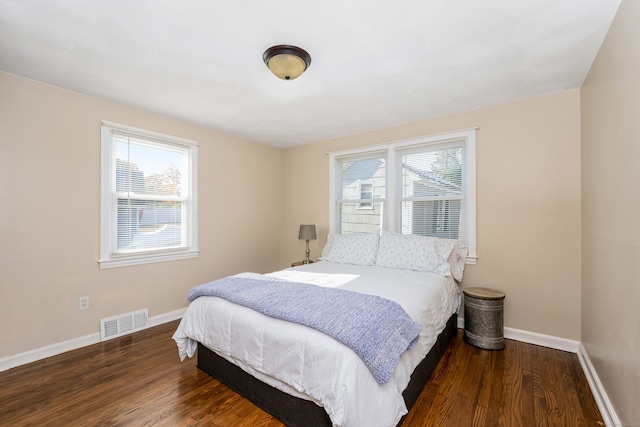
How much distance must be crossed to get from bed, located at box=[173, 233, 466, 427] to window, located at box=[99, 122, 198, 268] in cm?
142

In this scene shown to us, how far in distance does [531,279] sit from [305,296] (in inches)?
91.6

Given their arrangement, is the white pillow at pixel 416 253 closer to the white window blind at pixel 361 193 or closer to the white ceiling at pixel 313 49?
the white window blind at pixel 361 193

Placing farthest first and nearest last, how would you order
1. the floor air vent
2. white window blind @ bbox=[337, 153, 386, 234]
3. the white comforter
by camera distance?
white window blind @ bbox=[337, 153, 386, 234]
the floor air vent
the white comforter

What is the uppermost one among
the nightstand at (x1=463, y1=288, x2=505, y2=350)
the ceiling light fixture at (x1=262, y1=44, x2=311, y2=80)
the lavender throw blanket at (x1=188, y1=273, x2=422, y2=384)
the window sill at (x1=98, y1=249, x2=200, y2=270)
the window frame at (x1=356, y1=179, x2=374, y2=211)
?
the ceiling light fixture at (x1=262, y1=44, x2=311, y2=80)

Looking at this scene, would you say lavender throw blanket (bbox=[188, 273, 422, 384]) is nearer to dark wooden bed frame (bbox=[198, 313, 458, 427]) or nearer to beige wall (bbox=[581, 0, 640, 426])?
dark wooden bed frame (bbox=[198, 313, 458, 427])

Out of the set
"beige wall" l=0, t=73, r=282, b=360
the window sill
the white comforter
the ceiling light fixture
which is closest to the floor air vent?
"beige wall" l=0, t=73, r=282, b=360

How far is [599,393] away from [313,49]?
300 cm

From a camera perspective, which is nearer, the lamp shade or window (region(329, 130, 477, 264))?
window (region(329, 130, 477, 264))

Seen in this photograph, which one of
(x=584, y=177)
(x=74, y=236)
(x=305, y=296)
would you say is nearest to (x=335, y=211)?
(x=305, y=296)

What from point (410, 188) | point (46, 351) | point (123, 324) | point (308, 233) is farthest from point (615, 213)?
point (46, 351)

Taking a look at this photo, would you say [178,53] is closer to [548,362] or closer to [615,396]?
Answer: [615,396]

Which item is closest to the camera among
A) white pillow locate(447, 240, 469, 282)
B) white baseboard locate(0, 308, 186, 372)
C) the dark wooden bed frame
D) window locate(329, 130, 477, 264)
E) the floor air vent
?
the dark wooden bed frame

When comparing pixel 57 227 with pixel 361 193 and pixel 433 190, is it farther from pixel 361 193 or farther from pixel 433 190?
pixel 433 190

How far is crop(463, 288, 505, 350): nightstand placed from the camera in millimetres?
2629
